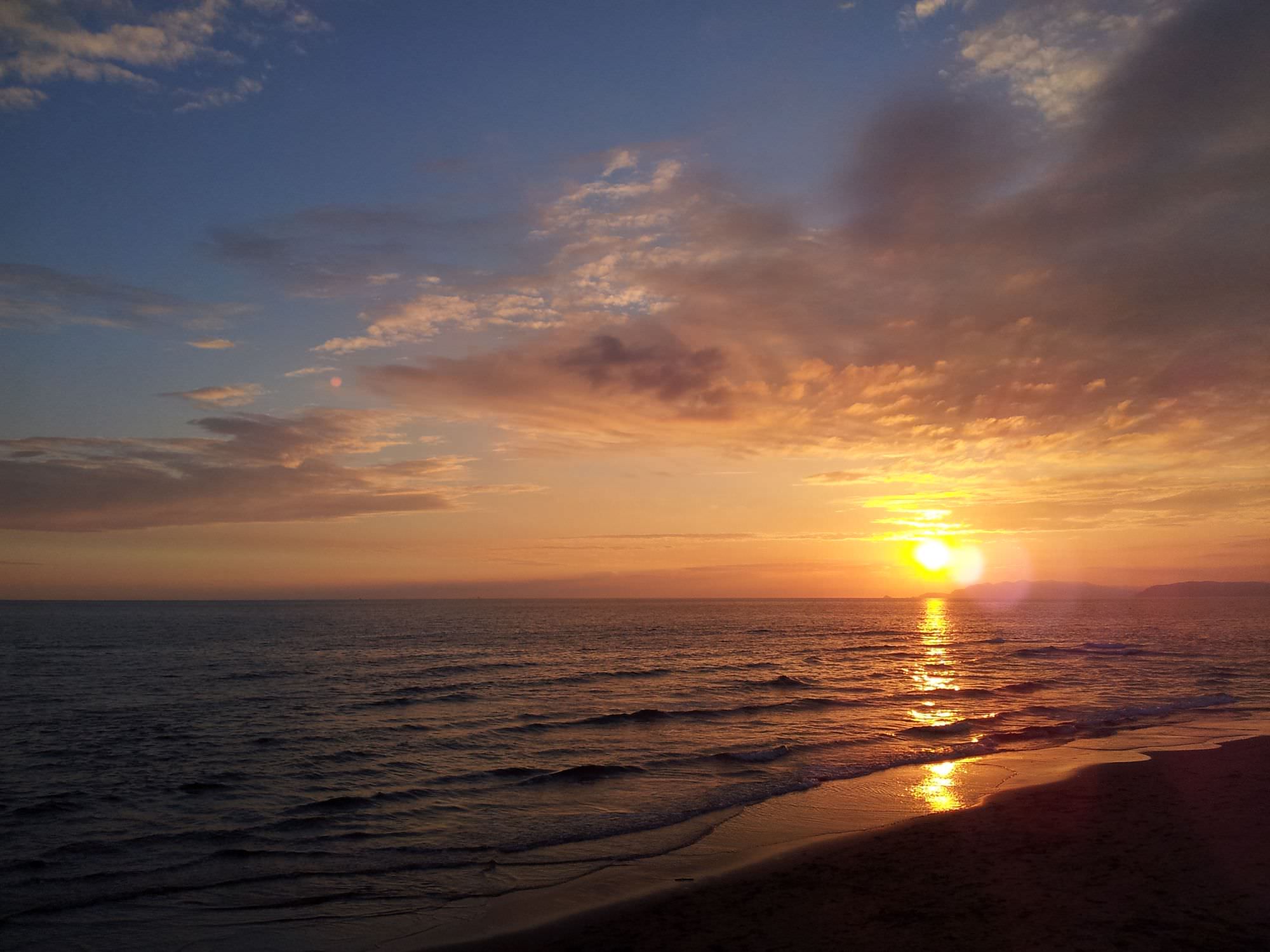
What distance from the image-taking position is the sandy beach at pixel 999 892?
31.8 feet

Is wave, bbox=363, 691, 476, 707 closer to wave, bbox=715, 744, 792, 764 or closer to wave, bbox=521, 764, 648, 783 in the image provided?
wave, bbox=521, 764, 648, 783

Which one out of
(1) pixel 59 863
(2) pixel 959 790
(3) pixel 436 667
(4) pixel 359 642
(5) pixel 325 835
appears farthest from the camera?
(4) pixel 359 642

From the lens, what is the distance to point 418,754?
23734 millimetres

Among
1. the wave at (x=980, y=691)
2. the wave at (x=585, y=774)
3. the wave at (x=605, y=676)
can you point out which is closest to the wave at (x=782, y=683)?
the wave at (x=980, y=691)

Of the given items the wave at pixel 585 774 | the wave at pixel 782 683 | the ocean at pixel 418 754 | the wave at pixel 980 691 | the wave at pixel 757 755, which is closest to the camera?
the ocean at pixel 418 754

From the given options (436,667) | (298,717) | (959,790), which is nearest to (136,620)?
(436,667)

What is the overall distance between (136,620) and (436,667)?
372ft

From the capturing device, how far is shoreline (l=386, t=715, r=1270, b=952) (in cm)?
1103

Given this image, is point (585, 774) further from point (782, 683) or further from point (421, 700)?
point (782, 683)

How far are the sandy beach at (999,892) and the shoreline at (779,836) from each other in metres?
0.14

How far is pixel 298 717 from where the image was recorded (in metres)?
30.5

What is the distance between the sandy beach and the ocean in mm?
3172

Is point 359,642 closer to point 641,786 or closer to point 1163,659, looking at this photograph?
point 641,786

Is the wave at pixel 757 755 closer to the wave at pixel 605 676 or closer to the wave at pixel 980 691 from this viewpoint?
the wave at pixel 980 691
